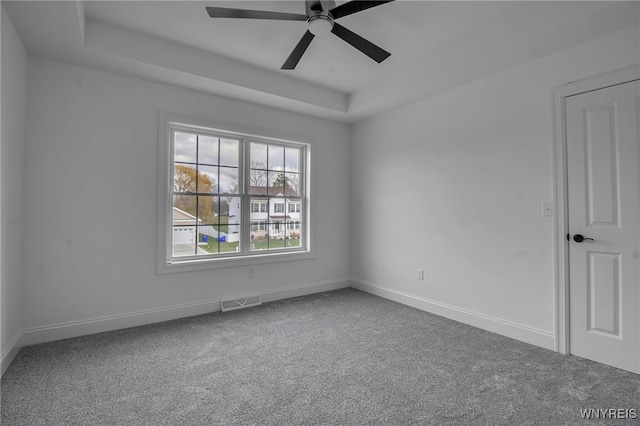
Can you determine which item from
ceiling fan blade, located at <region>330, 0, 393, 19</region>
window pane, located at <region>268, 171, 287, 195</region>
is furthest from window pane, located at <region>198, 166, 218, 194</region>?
ceiling fan blade, located at <region>330, 0, 393, 19</region>

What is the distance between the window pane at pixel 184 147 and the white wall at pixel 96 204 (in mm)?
265

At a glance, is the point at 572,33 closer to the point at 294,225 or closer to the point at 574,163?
the point at 574,163

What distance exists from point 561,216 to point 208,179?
3703 millimetres

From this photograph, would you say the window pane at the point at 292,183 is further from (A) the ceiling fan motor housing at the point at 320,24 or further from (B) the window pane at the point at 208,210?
(A) the ceiling fan motor housing at the point at 320,24

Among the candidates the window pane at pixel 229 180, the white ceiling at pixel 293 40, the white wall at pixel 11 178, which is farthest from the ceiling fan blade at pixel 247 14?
the window pane at pixel 229 180

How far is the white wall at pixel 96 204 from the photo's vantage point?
2.80 metres

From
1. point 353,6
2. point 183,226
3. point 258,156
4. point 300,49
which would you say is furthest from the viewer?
point 258,156

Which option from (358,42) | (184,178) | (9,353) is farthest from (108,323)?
(358,42)

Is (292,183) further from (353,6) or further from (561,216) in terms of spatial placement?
(561,216)

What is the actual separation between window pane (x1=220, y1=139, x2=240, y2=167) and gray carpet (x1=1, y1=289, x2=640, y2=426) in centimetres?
200

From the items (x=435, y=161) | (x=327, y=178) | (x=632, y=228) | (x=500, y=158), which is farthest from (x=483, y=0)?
(x=327, y=178)

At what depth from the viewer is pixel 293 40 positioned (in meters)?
3.01

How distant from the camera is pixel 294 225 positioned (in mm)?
4609

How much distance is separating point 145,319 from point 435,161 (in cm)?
375
